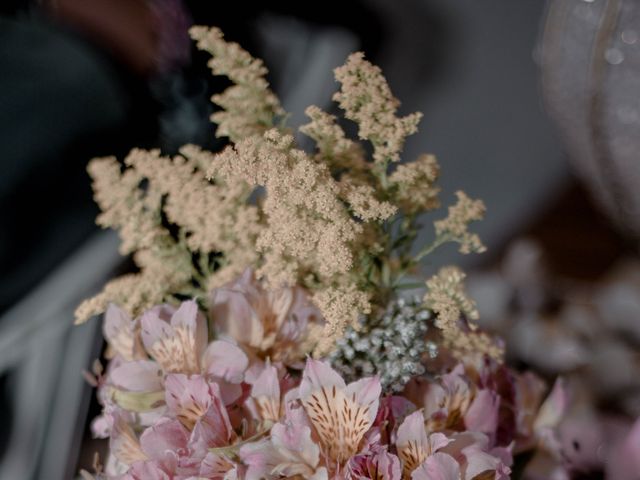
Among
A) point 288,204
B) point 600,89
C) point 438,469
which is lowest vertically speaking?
point 438,469

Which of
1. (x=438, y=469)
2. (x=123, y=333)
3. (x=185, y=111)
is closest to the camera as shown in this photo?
(x=438, y=469)

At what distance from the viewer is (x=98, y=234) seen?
865 millimetres

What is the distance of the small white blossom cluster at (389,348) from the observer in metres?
0.37

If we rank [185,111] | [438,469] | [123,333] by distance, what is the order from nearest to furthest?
1. [438,469]
2. [123,333]
3. [185,111]

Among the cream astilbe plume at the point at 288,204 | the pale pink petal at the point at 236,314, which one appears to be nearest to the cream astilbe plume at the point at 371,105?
the cream astilbe plume at the point at 288,204

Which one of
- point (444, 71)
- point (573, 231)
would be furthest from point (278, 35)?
point (573, 231)

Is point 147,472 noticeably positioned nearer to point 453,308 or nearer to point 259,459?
point 259,459

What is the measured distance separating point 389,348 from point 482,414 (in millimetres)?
65

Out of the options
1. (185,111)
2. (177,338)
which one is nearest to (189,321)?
(177,338)

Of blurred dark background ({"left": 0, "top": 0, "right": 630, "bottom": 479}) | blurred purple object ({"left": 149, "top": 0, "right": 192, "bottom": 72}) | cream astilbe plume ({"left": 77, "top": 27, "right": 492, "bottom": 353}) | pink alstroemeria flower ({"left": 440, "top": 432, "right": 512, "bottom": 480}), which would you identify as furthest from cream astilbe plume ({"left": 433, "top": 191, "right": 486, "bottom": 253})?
blurred purple object ({"left": 149, "top": 0, "right": 192, "bottom": 72})

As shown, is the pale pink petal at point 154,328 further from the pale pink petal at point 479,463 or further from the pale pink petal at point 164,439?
the pale pink petal at point 479,463

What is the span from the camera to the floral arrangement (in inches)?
13.7

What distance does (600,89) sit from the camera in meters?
0.52

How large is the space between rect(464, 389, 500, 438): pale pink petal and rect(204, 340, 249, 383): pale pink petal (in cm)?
12
